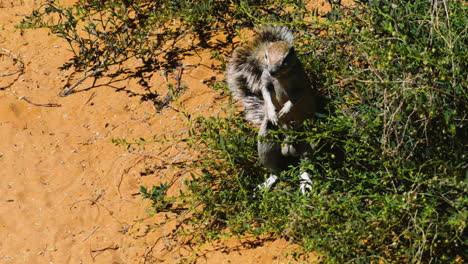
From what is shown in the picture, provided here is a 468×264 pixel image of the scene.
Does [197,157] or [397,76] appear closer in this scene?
[397,76]

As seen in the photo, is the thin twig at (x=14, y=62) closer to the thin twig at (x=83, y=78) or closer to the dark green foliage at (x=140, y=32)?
the dark green foliage at (x=140, y=32)

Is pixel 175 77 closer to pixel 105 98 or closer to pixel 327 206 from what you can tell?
pixel 105 98

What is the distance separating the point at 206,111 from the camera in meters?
6.15

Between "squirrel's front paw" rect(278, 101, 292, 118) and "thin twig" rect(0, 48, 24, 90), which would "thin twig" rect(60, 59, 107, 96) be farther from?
"squirrel's front paw" rect(278, 101, 292, 118)

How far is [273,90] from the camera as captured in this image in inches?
195

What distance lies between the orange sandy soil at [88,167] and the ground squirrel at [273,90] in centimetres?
73

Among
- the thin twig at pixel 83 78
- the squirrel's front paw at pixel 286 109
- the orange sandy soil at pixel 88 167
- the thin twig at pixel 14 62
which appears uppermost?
the squirrel's front paw at pixel 286 109

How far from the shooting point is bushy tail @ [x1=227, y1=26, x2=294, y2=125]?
500cm

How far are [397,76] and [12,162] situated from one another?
3821 mm

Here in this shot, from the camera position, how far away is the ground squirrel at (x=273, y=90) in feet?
15.2

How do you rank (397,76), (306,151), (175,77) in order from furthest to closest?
(175,77) < (306,151) < (397,76)

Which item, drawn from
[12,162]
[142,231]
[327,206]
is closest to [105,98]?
[12,162]

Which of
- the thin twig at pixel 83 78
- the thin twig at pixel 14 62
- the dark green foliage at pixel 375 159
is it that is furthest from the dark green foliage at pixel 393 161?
the thin twig at pixel 14 62

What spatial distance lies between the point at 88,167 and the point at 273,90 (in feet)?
6.86
